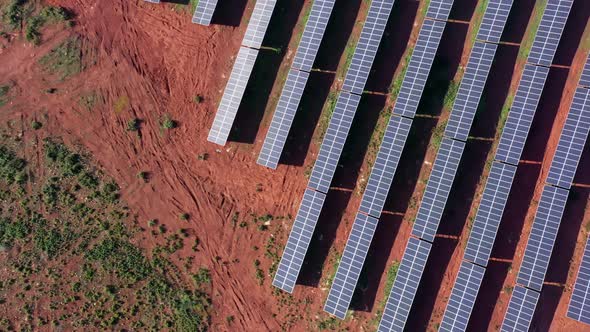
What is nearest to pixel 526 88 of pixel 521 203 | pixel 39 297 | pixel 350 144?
pixel 521 203

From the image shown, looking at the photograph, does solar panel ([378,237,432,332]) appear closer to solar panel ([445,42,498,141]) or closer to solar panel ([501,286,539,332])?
solar panel ([501,286,539,332])

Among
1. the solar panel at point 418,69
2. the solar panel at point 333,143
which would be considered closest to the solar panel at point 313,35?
the solar panel at point 333,143

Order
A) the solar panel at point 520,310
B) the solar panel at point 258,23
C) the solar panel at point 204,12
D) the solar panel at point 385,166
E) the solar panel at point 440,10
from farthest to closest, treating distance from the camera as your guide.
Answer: the solar panel at point 204,12 → the solar panel at point 258,23 → the solar panel at point 440,10 → the solar panel at point 385,166 → the solar panel at point 520,310

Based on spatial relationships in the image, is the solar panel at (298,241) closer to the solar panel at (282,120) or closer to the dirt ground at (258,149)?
the dirt ground at (258,149)

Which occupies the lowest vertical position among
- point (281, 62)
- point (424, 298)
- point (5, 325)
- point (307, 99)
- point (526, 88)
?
point (5, 325)

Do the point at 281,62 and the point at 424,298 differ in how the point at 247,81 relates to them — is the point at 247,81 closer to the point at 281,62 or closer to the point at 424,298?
the point at 281,62

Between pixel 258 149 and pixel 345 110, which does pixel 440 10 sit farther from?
pixel 258 149
